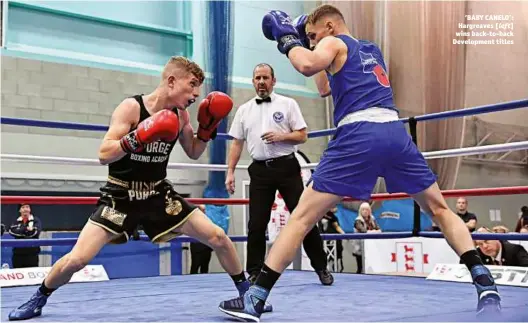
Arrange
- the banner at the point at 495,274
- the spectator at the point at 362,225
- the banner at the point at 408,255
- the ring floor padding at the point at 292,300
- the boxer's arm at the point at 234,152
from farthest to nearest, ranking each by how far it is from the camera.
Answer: the spectator at the point at 362,225 < the banner at the point at 408,255 < the boxer's arm at the point at 234,152 < the banner at the point at 495,274 < the ring floor padding at the point at 292,300

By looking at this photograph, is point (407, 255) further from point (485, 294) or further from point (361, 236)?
point (485, 294)

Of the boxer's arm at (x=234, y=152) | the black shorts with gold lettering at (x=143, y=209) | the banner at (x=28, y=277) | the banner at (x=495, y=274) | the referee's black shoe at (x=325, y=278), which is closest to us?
the black shorts with gold lettering at (x=143, y=209)

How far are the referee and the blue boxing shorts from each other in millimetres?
898

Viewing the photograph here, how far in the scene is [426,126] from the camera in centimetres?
702

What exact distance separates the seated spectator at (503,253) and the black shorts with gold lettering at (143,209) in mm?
2490

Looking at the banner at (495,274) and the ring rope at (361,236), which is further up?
the ring rope at (361,236)

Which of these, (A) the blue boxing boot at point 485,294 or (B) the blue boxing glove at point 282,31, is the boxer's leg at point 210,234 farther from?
(A) the blue boxing boot at point 485,294

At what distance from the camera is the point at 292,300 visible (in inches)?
81.8

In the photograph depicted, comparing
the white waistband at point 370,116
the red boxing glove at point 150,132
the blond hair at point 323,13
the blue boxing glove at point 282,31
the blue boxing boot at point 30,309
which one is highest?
the blond hair at point 323,13

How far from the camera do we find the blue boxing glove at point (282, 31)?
170cm

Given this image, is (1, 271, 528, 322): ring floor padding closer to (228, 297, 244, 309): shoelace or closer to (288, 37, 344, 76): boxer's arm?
(228, 297, 244, 309): shoelace

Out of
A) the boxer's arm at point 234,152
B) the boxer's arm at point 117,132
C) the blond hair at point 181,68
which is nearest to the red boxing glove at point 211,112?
the blond hair at point 181,68

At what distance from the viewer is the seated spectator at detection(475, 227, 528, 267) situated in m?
3.62

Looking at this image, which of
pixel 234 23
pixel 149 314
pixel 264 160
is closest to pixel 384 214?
pixel 234 23
